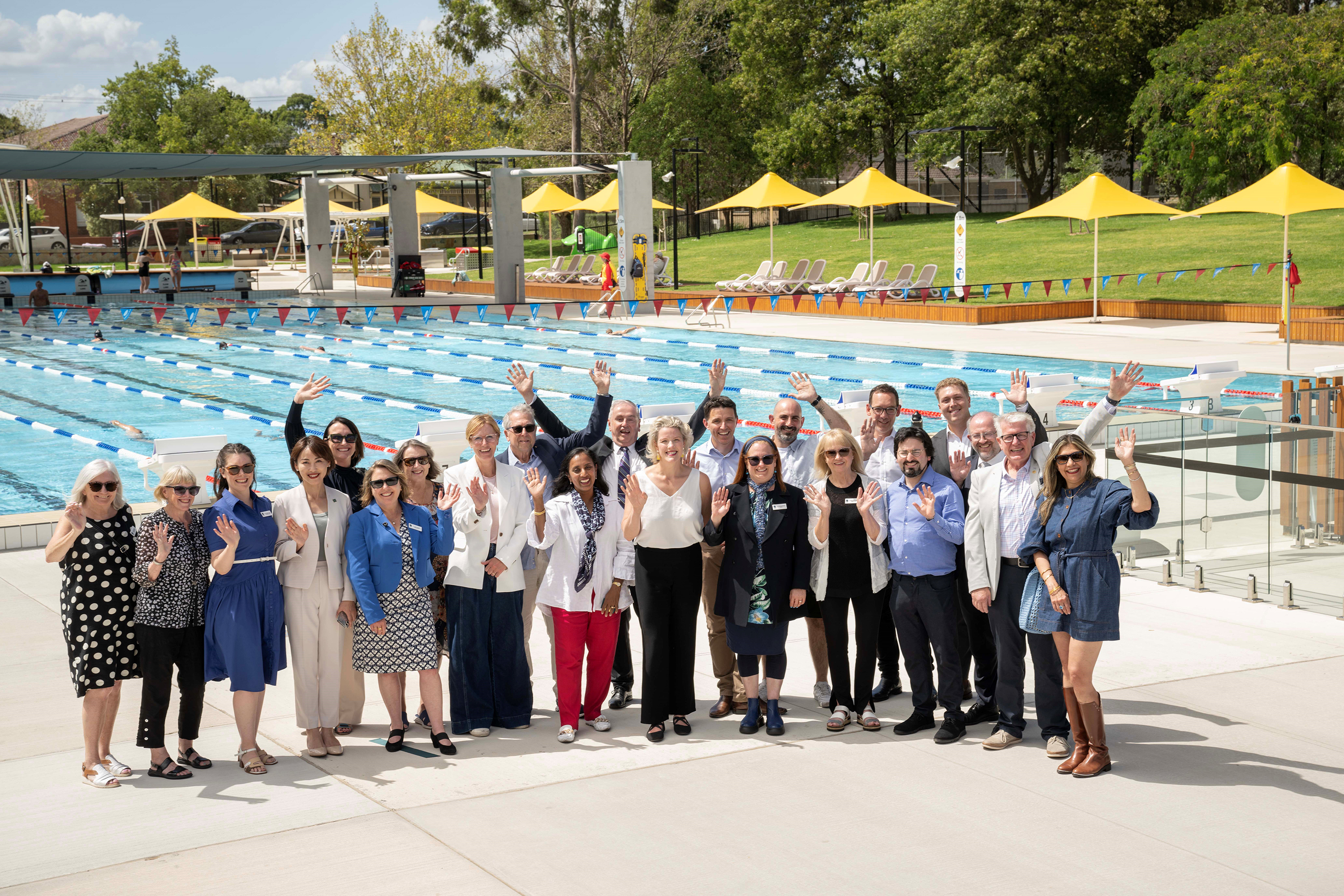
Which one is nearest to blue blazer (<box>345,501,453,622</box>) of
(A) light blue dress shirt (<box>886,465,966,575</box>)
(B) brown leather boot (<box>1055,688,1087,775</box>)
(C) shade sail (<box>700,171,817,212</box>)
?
(A) light blue dress shirt (<box>886,465,966,575</box>)

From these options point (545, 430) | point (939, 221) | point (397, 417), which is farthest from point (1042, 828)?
point (939, 221)

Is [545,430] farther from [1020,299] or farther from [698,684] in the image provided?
[1020,299]

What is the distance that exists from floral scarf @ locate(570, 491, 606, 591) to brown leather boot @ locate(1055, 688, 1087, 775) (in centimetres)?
204

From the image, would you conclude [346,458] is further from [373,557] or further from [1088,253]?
[1088,253]

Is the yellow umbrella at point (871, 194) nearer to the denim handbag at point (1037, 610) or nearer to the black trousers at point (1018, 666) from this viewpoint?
the black trousers at point (1018, 666)

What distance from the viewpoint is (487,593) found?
5.70m

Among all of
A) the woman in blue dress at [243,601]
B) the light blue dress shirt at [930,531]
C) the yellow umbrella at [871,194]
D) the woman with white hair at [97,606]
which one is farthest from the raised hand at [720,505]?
the yellow umbrella at [871,194]

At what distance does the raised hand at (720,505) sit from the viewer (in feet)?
18.3

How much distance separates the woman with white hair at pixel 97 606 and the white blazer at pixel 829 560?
283 centimetres

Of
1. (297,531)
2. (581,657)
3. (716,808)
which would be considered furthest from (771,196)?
(716,808)

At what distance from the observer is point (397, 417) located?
16250mm

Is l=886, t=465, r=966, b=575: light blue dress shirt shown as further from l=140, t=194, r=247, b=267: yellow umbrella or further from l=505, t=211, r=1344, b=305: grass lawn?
l=140, t=194, r=247, b=267: yellow umbrella

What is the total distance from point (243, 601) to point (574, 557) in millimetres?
1385

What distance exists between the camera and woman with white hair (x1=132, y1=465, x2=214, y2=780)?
5152 millimetres
